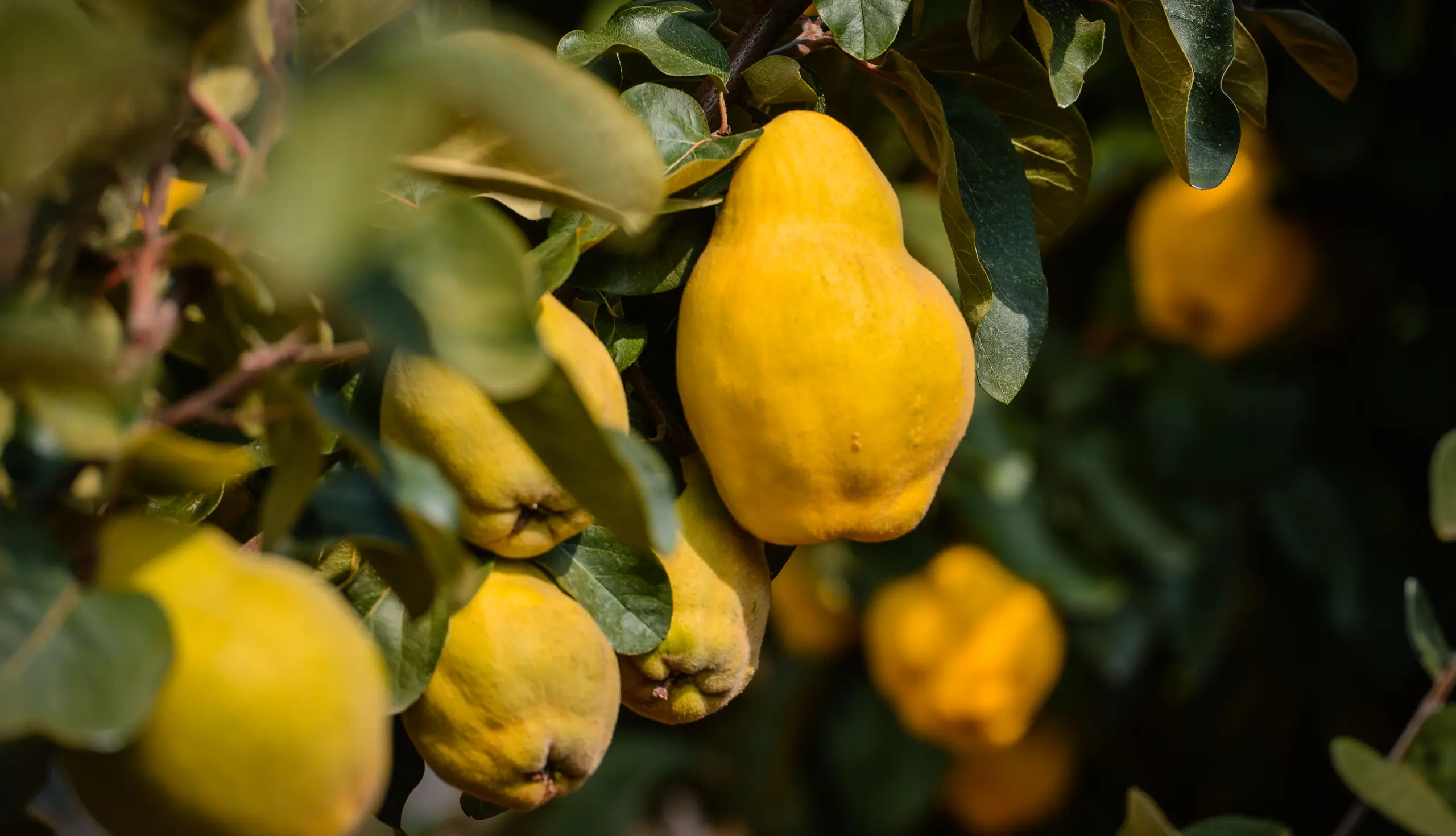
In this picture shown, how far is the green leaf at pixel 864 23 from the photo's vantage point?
595mm

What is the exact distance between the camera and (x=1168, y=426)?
162cm

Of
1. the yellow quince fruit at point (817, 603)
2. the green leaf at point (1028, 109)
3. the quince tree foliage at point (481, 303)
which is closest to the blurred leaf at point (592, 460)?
the quince tree foliage at point (481, 303)

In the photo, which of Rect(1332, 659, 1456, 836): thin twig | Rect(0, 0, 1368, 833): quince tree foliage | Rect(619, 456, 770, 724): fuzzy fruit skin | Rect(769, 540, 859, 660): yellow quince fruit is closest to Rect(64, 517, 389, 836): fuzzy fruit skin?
Rect(0, 0, 1368, 833): quince tree foliage

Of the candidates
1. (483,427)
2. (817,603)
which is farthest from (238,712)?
(817,603)

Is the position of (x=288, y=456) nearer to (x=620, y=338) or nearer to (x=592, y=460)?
(x=592, y=460)

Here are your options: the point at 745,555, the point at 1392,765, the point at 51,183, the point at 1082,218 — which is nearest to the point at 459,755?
the point at 745,555

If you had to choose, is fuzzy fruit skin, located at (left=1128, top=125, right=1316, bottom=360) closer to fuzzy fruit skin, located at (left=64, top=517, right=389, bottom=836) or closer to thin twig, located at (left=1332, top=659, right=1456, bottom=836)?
thin twig, located at (left=1332, top=659, right=1456, bottom=836)

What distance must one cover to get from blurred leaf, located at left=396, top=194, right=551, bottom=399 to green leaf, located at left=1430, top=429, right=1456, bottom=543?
2.09 ft

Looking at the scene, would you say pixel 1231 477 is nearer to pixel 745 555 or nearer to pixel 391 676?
pixel 745 555

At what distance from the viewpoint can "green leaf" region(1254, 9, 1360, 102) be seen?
0.74m

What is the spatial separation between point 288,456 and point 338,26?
137 mm

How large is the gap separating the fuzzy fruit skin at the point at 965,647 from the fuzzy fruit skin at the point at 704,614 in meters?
0.91

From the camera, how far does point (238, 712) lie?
37 centimetres

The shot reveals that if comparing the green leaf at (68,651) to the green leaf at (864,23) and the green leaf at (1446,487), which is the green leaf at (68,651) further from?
the green leaf at (1446,487)
